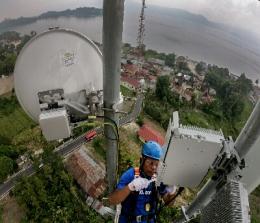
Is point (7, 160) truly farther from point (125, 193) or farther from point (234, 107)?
point (234, 107)

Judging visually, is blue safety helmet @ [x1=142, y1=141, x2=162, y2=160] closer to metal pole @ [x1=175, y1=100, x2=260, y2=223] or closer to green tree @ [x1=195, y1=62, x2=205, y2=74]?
metal pole @ [x1=175, y1=100, x2=260, y2=223]

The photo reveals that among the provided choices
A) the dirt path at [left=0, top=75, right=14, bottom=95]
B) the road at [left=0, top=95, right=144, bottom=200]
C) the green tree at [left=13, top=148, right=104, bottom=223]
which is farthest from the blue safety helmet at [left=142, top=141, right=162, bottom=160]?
the dirt path at [left=0, top=75, right=14, bottom=95]

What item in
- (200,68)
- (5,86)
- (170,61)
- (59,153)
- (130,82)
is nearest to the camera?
(59,153)

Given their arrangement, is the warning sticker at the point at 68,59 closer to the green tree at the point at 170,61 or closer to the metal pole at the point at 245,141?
the metal pole at the point at 245,141

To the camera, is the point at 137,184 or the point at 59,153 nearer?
the point at 137,184

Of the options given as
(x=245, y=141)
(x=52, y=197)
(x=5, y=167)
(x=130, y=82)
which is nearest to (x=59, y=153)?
(x=5, y=167)

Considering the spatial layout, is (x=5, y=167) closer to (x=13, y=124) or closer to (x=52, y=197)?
(x=52, y=197)

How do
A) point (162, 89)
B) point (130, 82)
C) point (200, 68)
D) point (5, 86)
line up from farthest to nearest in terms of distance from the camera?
point (200, 68)
point (130, 82)
point (5, 86)
point (162, 89)

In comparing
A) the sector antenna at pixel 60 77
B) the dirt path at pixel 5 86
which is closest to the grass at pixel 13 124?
the dirt path at pixel 5 86
